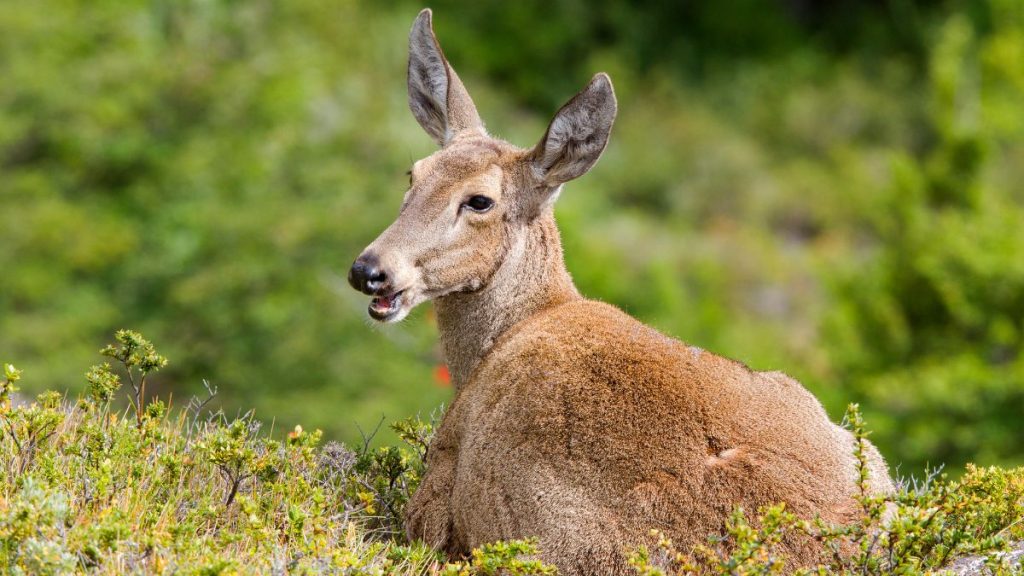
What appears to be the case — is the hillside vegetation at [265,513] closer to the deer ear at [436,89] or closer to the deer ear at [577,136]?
the deer ear at [577,136]

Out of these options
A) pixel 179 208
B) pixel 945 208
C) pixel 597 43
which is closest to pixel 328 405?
pixel 179 208

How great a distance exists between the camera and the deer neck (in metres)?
7.54

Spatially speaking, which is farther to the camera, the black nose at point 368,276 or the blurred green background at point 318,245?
the blurred green background at point 318,245

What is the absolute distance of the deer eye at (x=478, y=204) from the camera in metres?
7.41

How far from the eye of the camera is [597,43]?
152 ft

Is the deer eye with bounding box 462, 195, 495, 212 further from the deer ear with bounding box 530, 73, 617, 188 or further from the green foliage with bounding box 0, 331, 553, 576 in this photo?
the green foliage with bounding box 0, 331, 553, 576

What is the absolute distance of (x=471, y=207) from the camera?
7.41 meters

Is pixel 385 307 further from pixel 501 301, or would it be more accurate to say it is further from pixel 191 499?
pixel 191 499

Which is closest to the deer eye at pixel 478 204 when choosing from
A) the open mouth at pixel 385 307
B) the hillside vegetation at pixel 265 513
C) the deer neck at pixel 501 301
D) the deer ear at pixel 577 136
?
the deer neck at pixel 501 301

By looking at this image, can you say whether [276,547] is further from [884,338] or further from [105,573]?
[884,338]

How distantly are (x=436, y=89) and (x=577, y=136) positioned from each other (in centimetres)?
129

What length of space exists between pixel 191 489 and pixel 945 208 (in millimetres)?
23313

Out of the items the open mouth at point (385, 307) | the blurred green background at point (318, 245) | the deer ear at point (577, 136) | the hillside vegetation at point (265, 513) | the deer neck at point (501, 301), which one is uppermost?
the blurred green background at point (318, 245)

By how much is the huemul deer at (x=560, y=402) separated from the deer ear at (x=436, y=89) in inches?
14.9
